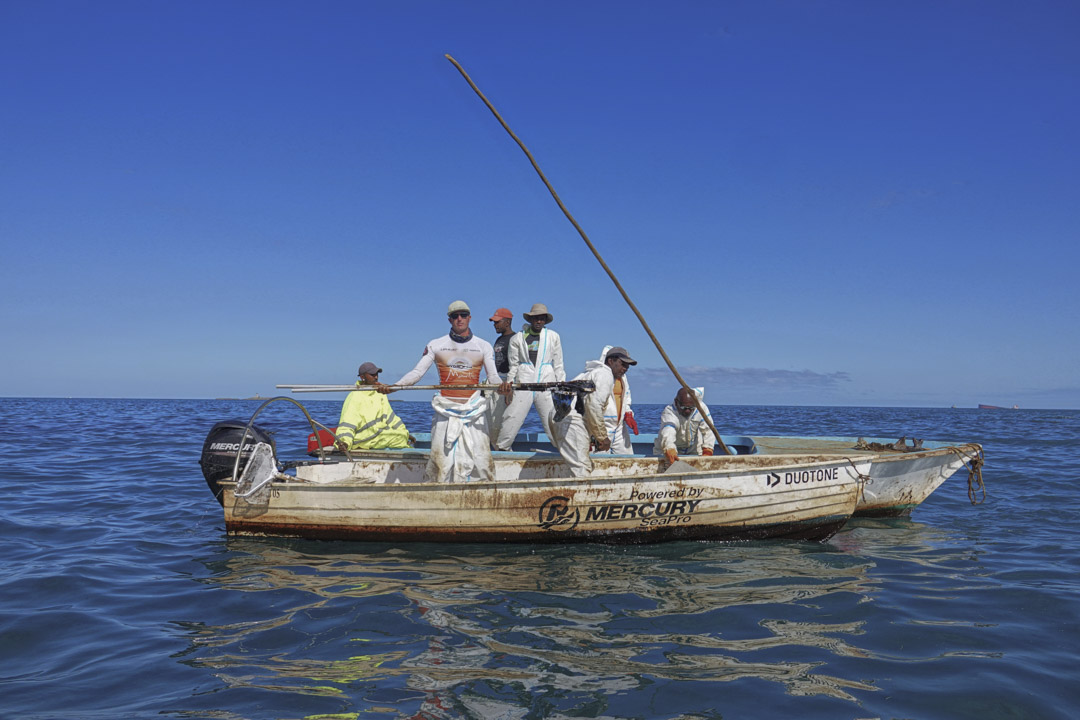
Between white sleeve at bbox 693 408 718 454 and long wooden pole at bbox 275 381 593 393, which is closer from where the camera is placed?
long wooden pole at bbox 275 381 593 393

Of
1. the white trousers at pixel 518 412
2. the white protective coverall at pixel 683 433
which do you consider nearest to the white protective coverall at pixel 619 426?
the white protective coverall at pixel 683 433

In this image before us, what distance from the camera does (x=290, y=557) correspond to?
7.77 metres

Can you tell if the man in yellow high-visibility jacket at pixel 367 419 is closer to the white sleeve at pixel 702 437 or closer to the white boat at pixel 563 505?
the white boat at pixel 563 505

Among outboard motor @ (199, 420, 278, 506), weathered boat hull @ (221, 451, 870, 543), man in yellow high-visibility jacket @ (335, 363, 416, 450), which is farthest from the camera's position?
man in yellow high-visibility jacket @ (335, 363, 416, 450)

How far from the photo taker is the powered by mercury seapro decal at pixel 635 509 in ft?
26.0

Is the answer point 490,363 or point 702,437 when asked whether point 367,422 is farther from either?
point 702,437

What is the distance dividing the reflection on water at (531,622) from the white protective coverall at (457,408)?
1.02 meters

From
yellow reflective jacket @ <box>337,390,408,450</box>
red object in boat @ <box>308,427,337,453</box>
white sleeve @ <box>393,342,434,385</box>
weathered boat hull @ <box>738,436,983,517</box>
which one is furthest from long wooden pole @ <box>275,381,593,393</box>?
weathered boat hull @ <box>738,436,983,517</box>

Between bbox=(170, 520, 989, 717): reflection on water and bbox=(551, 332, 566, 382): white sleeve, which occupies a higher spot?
bbox=(551, 332, 566, 382): white sleeve

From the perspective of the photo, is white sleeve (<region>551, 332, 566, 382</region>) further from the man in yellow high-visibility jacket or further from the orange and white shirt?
the man in yellow high-visibility jacket

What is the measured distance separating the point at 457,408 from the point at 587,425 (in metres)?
1.71

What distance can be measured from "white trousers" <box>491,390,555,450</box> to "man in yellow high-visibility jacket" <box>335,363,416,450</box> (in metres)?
1.93

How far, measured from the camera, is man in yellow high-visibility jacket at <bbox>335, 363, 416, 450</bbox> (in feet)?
35.5

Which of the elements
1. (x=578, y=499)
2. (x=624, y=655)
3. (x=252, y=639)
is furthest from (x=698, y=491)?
(x=252, y=639)
